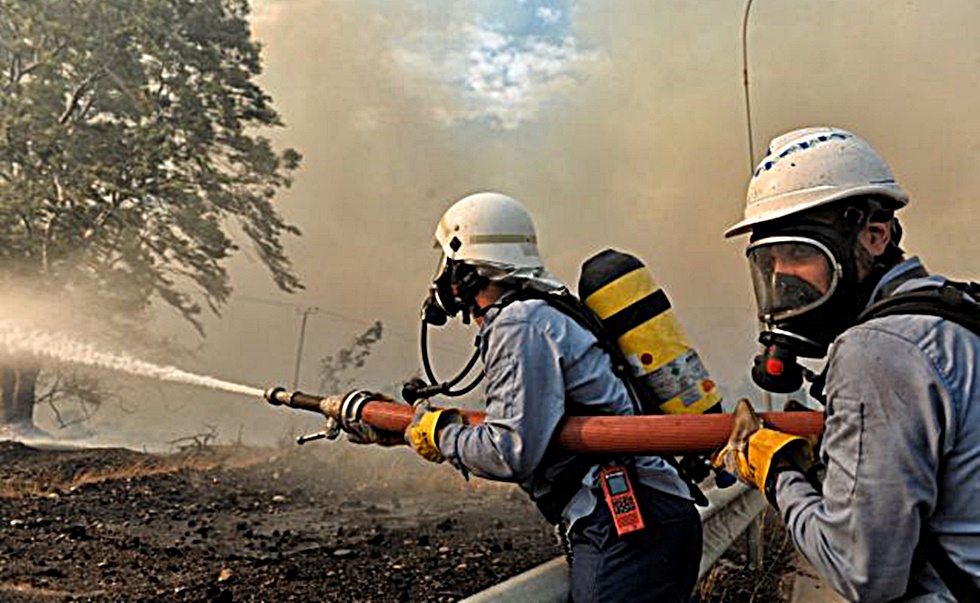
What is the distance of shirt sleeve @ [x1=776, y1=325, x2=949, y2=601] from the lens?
1472 mm

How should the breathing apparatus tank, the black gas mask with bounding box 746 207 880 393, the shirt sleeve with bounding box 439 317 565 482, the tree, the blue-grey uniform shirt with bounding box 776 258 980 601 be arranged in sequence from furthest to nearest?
the tree → the breathing apparatus tank → the shirt sleeve with bounding box 439 317 565 482 → the black gas mask with bounding box 746 207 880 393 → the blue-grey uniform shirt with bounding box 776 258 980 601

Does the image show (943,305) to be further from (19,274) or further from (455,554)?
(19,274)

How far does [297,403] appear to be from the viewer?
3875 mm

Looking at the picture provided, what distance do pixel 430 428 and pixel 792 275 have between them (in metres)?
1.44

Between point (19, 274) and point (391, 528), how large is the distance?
32.0 ft

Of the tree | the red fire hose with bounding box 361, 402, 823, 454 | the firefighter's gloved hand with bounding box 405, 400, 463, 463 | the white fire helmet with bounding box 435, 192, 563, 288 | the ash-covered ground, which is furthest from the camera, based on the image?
the tree

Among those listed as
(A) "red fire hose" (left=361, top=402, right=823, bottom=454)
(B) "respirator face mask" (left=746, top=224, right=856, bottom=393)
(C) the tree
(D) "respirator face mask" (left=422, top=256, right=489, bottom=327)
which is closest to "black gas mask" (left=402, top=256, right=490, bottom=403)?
(D) "respirator face mask" (left=422, top=256, right=489, bottom=327)

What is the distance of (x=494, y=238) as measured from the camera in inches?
127

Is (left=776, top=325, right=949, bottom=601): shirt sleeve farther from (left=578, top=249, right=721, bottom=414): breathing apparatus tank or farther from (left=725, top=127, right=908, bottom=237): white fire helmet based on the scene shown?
(left=578, top=249, right=721, bottom=414): breathing apparatus tank

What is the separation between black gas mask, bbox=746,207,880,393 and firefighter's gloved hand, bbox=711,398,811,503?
119 mm

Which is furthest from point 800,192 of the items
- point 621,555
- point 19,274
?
point 19,274

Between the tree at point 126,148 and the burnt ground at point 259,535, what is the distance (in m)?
4.40

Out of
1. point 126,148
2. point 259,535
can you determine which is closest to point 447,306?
point 259,535

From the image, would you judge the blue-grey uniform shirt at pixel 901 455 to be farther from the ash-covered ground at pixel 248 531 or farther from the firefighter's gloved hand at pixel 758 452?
the ash-covered ground at pixel 248 531
